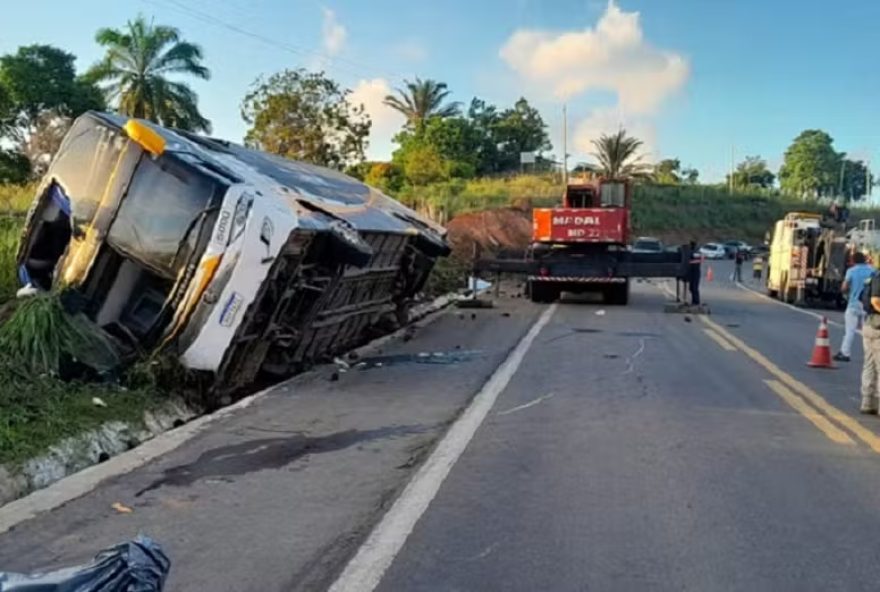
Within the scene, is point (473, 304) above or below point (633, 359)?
above

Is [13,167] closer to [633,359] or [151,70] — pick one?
[151,70]

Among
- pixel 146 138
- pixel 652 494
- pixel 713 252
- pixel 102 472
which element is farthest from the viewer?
pixel 713 252

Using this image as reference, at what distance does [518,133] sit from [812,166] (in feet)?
194

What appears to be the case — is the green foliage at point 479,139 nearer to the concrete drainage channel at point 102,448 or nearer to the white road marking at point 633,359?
the white road marking at point 633,359

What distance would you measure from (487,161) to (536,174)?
5.48 meters

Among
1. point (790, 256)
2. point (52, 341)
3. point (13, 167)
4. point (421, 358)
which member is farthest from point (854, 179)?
point (52, 341)

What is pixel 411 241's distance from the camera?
53.0 ft

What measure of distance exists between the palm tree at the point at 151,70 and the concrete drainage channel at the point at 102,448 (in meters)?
38.5

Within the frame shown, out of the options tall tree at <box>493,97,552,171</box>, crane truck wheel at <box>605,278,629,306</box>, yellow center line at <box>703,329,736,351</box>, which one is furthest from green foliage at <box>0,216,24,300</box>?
tall tree at <box>493,97,552,171</box>

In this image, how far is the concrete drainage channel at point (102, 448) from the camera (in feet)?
19.9

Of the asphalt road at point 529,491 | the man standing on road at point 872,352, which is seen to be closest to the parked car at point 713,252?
the asphalt road at point 529,491

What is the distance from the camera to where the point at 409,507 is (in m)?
5.77

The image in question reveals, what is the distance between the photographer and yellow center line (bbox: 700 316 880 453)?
828cm

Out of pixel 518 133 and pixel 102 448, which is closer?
pixel 102 448
